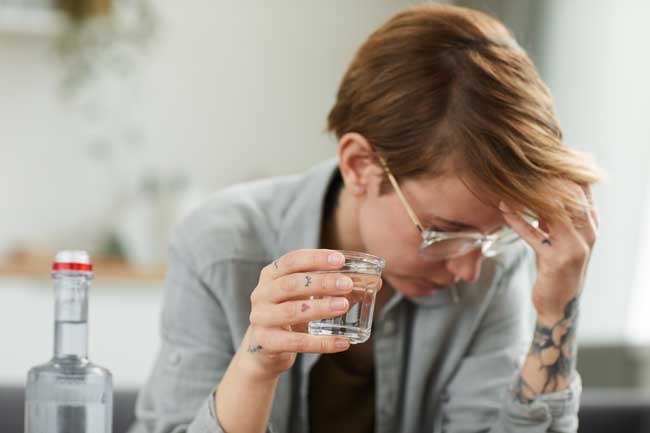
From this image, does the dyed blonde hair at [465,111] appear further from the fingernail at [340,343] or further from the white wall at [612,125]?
the white wall at [612,125]

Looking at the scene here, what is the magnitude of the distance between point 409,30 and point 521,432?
0.67m

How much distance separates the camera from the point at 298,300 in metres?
1.04

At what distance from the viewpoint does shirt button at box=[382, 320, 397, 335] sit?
156 cm

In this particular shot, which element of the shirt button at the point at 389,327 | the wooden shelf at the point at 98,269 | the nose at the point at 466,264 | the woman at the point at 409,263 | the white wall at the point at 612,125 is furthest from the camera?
the wooden shelf at the point at 98,269

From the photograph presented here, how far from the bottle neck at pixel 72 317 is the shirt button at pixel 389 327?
659mm

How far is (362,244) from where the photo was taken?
60.6 inches

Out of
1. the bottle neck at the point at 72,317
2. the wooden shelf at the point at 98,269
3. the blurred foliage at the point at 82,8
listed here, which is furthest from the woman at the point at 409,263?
the blurred foliage at the point at 82,8

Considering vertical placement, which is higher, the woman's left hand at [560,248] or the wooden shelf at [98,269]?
the woman's left hand at [560,248]

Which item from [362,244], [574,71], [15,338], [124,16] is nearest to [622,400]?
[362,244]

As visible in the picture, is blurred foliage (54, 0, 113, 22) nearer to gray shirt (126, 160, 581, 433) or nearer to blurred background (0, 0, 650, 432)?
blurred background (0, 0, 650, 432)

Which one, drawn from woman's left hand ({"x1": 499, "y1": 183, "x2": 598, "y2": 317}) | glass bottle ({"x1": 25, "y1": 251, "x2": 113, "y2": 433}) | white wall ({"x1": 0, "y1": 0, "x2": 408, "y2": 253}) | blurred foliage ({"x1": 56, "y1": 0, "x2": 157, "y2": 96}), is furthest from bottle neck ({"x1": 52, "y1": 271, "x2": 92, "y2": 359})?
blurred foliage ({"x1": 56, "y1": 0, "x2": 157, "y2": 96})

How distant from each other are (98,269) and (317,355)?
7.73ft

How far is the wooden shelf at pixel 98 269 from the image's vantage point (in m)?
3.61

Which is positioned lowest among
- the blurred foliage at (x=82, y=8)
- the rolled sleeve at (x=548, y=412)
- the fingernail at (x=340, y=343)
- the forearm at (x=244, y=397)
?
the rolled sleeve at (x=548, y=412)
